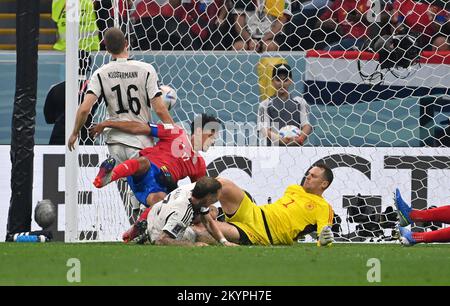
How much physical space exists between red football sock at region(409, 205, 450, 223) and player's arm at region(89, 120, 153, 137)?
2409 millimetres

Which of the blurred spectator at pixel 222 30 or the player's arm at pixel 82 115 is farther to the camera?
the blurred spectator at pixel 222 30

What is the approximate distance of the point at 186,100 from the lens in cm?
1180

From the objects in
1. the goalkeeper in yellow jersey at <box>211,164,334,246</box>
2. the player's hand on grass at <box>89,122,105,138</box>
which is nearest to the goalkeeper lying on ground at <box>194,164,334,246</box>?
the goalkeeper in yellow jersey at <box>211,164,334,246</box>

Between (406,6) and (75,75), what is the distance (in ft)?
12.2

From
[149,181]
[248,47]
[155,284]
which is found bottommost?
[155,284]

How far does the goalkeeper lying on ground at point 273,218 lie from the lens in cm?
977

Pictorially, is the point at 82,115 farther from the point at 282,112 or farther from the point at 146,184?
the point at 282,112

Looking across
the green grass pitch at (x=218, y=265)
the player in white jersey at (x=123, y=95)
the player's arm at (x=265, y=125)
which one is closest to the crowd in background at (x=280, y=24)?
the player's arm at (x=265, y=125)

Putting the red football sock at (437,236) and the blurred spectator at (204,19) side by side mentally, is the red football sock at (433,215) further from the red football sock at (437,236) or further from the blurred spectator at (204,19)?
the blurred spectator at (204,19)

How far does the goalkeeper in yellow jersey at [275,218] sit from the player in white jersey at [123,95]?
0.90m

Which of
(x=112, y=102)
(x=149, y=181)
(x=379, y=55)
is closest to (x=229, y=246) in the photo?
(x=149, y=181)

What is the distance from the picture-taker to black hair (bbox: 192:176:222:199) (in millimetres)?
9016

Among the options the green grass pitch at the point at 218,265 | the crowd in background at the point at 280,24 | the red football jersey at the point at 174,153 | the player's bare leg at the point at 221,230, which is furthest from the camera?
the crowd in background at the point at 280,24

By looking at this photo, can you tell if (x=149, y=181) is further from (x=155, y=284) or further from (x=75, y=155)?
(x=155, y=284)
